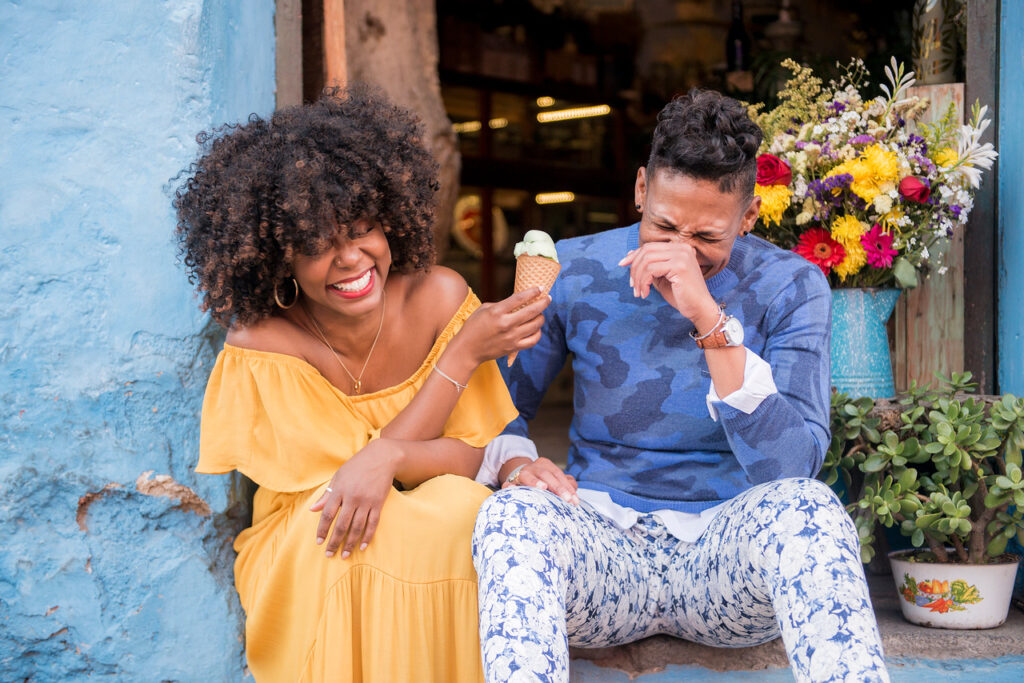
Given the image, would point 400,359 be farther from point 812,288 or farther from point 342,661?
point 812,288

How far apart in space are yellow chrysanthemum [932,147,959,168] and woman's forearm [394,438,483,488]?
1.78 metres

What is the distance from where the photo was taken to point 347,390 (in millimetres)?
2430

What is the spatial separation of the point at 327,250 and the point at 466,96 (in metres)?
5.41

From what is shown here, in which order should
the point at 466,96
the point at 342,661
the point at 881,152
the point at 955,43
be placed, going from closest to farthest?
the point at 342,661 < the point at 881,152 < the point at 955,43 < the point at 466,96

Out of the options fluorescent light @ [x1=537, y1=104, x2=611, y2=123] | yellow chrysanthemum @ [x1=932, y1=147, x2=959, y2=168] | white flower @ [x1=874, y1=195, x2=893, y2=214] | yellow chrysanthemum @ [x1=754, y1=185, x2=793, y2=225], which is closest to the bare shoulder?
yellow chrysanthemum @ [x1=754, y1=185, x2=793, y2=225]

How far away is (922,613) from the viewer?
8.64 ft

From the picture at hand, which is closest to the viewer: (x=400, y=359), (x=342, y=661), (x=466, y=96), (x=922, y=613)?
(x=342, y=661)

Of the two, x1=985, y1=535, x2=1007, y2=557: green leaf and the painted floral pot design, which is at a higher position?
x1=985, y1=535, x2=1007, y2=557: green leaf

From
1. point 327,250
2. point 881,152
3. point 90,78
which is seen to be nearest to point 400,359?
point 327,250

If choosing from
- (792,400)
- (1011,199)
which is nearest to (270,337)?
(792,400)

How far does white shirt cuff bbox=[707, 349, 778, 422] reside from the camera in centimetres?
197

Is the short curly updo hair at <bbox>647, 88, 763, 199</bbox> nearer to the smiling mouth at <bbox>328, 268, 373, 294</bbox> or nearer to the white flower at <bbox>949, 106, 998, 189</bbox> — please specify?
the smiling mouth at <bbox>328, 268, 373, 294</bbox>

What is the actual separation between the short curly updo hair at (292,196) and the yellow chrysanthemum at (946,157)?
167 cm

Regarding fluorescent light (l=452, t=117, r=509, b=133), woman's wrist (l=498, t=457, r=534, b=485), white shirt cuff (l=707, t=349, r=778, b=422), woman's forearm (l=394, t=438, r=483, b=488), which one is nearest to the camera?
white shirt cuff (l=707, t=349, r=778, b=422)
